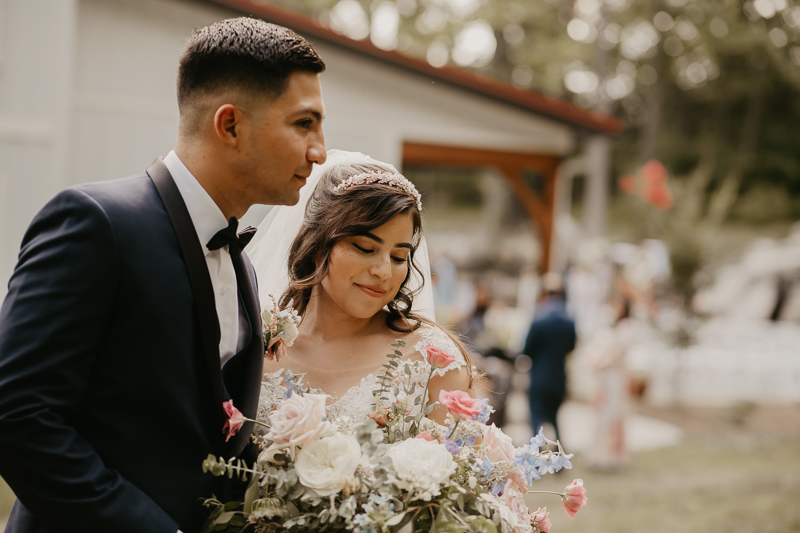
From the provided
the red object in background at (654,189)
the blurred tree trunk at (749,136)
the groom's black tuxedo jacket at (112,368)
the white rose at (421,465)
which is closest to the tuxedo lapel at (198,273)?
the groom's black tuxedo jacket at (112,368)

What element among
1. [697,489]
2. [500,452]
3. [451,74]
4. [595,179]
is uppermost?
[451,74]

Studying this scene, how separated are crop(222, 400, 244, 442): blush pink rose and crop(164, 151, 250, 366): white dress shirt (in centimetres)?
11

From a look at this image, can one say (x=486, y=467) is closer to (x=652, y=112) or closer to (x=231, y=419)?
(x=231, y=419)

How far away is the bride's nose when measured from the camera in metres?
2.44

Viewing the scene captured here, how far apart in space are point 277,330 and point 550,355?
249 inches

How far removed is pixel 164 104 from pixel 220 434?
7.31 m

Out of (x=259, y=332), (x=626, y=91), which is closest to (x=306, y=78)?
(x=259, y=332)

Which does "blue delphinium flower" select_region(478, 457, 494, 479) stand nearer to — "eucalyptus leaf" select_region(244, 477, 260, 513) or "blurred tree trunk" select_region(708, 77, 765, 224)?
"eucalyptus leaf" select_region(244, 477, 260, 513)

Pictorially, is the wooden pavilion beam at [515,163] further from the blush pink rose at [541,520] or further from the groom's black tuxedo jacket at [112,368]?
the groom's black tuxedo jacket at [112,368]

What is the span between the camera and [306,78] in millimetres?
1771

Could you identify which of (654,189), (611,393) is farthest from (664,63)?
(611,393)

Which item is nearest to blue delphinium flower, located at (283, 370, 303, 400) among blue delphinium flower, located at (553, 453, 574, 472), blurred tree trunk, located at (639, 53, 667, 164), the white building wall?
blue delphinium flower, located at (553, 453, 574, 472)

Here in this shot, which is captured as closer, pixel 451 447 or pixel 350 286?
pixel 451 447

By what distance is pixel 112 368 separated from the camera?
157cm
